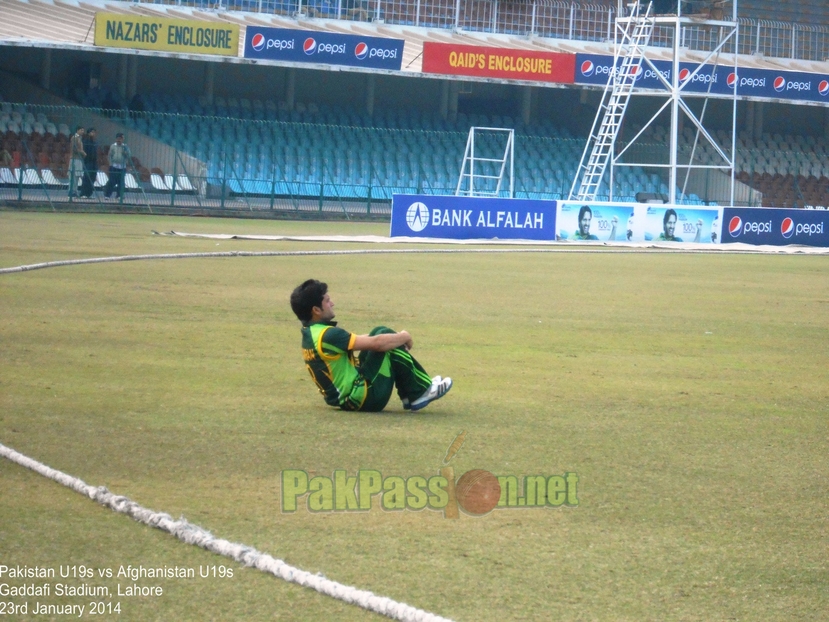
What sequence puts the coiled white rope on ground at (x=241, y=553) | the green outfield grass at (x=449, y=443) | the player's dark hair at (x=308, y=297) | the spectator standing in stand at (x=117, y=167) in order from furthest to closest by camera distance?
the spectator standing in stand at (x=117, y=167) < the player's dark hair at (x=308, y=297) < the green outfield grass at (x=449, y=443) < the coiled white rope on ground at (x=241, y=553)

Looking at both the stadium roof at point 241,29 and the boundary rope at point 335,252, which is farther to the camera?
the stadium roof at point 241,29

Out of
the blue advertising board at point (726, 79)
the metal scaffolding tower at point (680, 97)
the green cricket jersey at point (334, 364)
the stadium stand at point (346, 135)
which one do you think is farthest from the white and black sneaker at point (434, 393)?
the blue advertising board at point (726, 79)

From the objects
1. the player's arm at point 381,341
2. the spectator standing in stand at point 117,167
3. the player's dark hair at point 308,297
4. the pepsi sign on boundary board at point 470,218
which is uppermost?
the spectator standing in stand at point 117,167

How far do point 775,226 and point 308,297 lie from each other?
25.3 metres

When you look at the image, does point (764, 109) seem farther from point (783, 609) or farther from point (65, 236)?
point (783, 609)

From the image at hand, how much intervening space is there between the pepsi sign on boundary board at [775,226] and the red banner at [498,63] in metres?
12.8

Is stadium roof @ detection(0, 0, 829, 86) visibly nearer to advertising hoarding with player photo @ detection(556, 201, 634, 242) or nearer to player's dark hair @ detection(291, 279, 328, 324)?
advertising hoarding with player photo @ detection(556, 201, 634, 242)

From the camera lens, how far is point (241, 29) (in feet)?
127

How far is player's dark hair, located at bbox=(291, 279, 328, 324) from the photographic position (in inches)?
270

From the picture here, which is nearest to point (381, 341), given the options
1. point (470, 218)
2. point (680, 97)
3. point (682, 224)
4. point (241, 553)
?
point (241, 553)

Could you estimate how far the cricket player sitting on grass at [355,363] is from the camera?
6719mm

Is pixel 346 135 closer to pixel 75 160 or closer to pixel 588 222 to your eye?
pixel 75 160

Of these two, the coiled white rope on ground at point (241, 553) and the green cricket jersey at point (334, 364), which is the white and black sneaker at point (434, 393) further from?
the coiled white rope on ground at point (241, 553)

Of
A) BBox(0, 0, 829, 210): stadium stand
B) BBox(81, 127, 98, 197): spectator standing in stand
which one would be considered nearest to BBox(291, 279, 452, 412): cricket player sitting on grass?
BBox(0, 0, 829, 210): stadium stand
